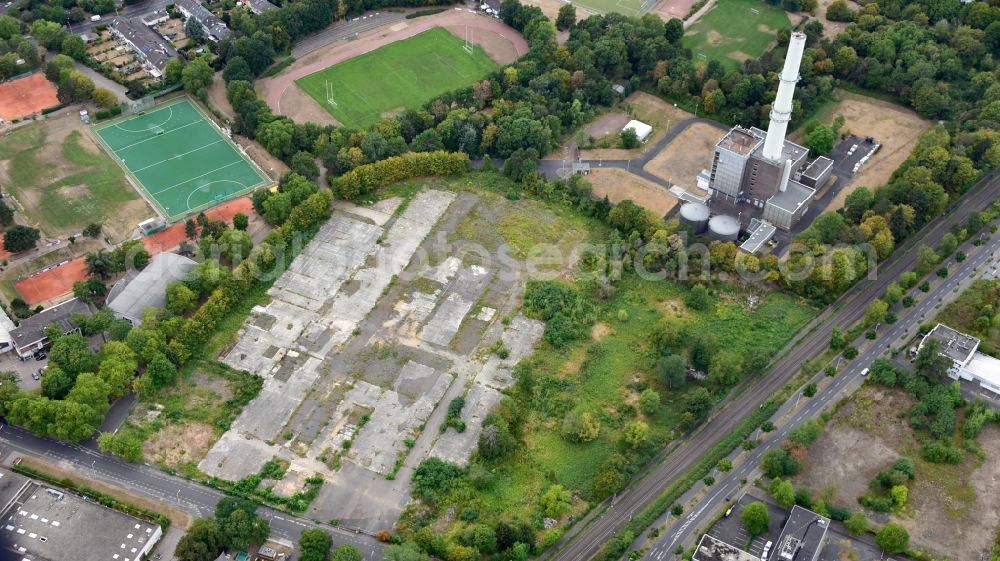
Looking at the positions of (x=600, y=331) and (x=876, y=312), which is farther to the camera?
(x=600, y=331)

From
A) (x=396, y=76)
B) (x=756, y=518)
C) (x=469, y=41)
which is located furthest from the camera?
(x=469, y=41)

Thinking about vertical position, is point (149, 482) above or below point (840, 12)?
below

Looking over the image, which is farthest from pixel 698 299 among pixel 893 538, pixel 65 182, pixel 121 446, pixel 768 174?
pixel 65 182

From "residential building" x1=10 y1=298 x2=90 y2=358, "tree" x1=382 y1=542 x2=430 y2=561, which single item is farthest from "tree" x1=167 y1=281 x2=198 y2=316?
"tree" x1=382 y1=542 x2=430 y2=561

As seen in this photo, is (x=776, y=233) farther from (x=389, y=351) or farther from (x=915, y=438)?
(x=389, y=351)

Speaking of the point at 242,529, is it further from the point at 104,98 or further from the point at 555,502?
the point at 104,98

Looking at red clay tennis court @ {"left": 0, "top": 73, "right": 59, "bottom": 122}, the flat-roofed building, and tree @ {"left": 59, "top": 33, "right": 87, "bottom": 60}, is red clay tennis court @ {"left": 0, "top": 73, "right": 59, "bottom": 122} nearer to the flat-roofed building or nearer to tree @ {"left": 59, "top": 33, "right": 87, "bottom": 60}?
tree @ {"left": 59, "top": 33, "right": 87, "bottom": 60}

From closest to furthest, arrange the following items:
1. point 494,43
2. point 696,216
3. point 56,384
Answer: point 56,384 < point 696,216 < point 494,43
